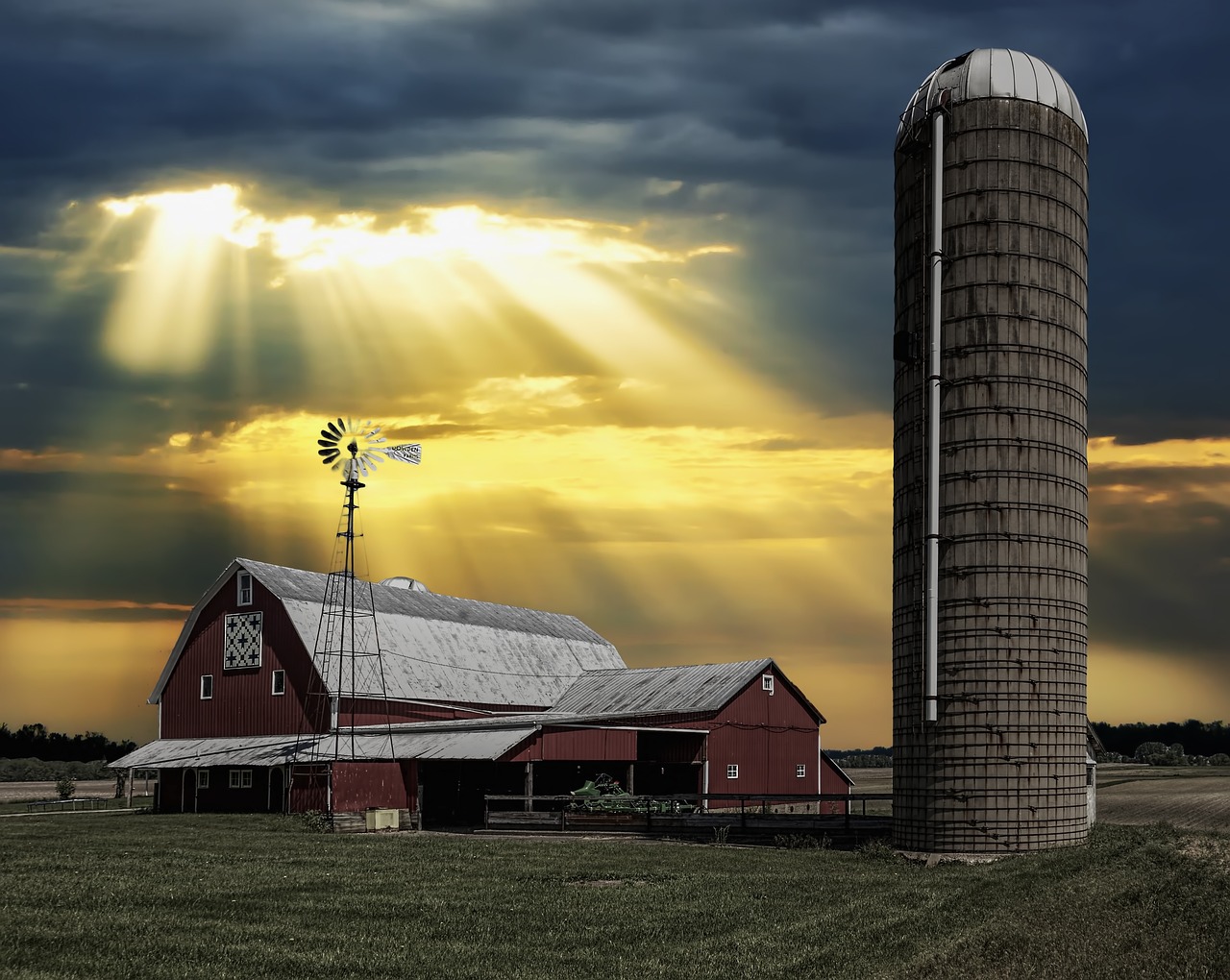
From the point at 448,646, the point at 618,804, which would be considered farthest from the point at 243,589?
the point at 618,804

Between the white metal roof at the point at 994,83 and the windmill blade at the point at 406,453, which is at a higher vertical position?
the white metal roof at the point at 994,83

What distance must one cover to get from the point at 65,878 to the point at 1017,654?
2049cm

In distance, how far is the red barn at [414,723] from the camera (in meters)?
47.4

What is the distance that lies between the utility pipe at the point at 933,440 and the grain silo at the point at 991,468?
2.0 inches

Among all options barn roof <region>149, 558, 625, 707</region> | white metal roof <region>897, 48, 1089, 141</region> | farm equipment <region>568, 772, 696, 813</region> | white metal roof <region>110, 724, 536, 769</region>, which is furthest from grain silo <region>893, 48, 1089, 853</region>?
barn roof <region>149, 558, 625, 707</region>

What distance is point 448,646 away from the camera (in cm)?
6159

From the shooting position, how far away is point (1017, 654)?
3034cm

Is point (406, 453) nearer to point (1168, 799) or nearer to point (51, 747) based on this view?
point (1168, 799)

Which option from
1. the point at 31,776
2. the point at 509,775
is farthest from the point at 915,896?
the point at 31,776

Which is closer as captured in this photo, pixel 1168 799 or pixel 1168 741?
pixel 1168 799

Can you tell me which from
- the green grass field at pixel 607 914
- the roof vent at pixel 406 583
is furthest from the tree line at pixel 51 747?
the green grass field at pixel 607 914

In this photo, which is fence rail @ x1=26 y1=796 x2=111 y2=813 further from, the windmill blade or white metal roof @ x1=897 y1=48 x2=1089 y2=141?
white metal roof @ x1=897 y1=48 x2=1089 y2=141

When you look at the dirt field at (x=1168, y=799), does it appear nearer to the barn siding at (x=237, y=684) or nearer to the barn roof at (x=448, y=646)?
the barn roof at (x=448, y=646)

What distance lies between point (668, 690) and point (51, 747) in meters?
94.4
